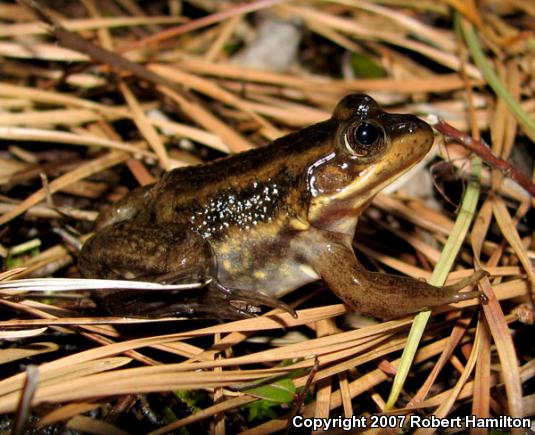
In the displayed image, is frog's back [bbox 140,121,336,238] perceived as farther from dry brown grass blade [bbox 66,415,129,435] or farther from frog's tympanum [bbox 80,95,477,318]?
dry brown grass blade [bbox 66,415,129,435]

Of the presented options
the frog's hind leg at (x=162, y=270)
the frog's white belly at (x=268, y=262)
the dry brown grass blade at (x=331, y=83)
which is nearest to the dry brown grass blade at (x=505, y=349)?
the frog's white belly at (x=268, y=262)

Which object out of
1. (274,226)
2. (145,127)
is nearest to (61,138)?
(145,127)

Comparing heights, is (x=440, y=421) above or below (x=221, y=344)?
below

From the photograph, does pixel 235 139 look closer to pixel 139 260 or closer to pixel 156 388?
pixel 139 260

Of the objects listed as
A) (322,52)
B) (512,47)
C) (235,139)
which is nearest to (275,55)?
(322,52)

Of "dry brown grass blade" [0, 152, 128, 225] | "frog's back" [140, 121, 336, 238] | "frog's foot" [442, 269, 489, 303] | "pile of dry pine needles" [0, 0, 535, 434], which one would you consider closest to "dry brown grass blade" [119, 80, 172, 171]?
"pile of dry pine needles" [0, 0, 535, 434]

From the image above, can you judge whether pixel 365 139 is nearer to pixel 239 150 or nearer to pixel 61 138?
pixel 239 150
